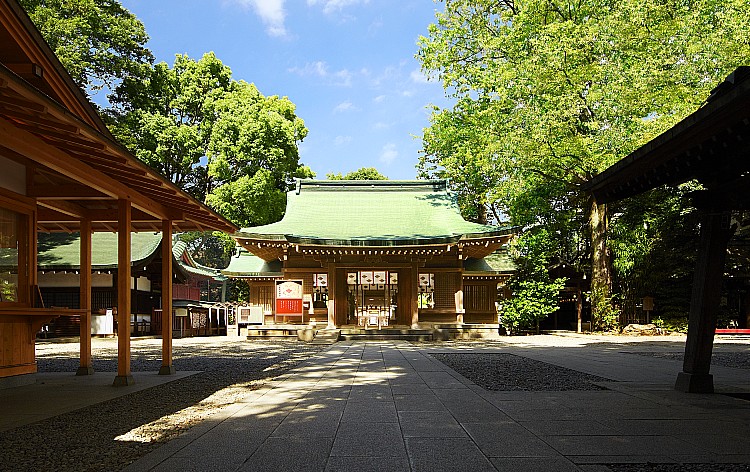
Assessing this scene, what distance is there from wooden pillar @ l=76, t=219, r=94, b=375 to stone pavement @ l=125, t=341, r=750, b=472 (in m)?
3.34

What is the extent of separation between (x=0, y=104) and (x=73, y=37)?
84.3 ft

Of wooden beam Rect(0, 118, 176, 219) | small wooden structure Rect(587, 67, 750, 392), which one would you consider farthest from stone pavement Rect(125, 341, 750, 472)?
wooden beam Rect(0, 118, 176, 219)

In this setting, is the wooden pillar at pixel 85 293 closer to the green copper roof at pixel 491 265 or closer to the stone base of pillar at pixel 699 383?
the stone base of pillar at pixel 699 383

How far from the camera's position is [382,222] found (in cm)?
2164

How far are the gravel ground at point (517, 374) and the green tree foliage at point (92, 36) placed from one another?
75.0 feet

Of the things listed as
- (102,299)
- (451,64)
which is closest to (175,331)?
(102,299)

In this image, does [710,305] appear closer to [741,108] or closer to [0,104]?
[741,108]

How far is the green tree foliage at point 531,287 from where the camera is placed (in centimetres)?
2292

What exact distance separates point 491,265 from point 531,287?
2.00 m

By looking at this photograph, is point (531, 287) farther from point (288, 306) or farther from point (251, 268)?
point (251, 268)

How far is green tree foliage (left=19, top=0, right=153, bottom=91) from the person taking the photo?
25328mm

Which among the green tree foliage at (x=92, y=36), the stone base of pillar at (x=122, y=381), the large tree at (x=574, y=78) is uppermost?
the green tree foliage at (x=92, y=36)

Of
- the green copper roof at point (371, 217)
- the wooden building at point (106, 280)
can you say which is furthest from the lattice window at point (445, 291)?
the wooden building at point (106, 280)

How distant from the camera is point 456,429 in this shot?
4812 millimetres
